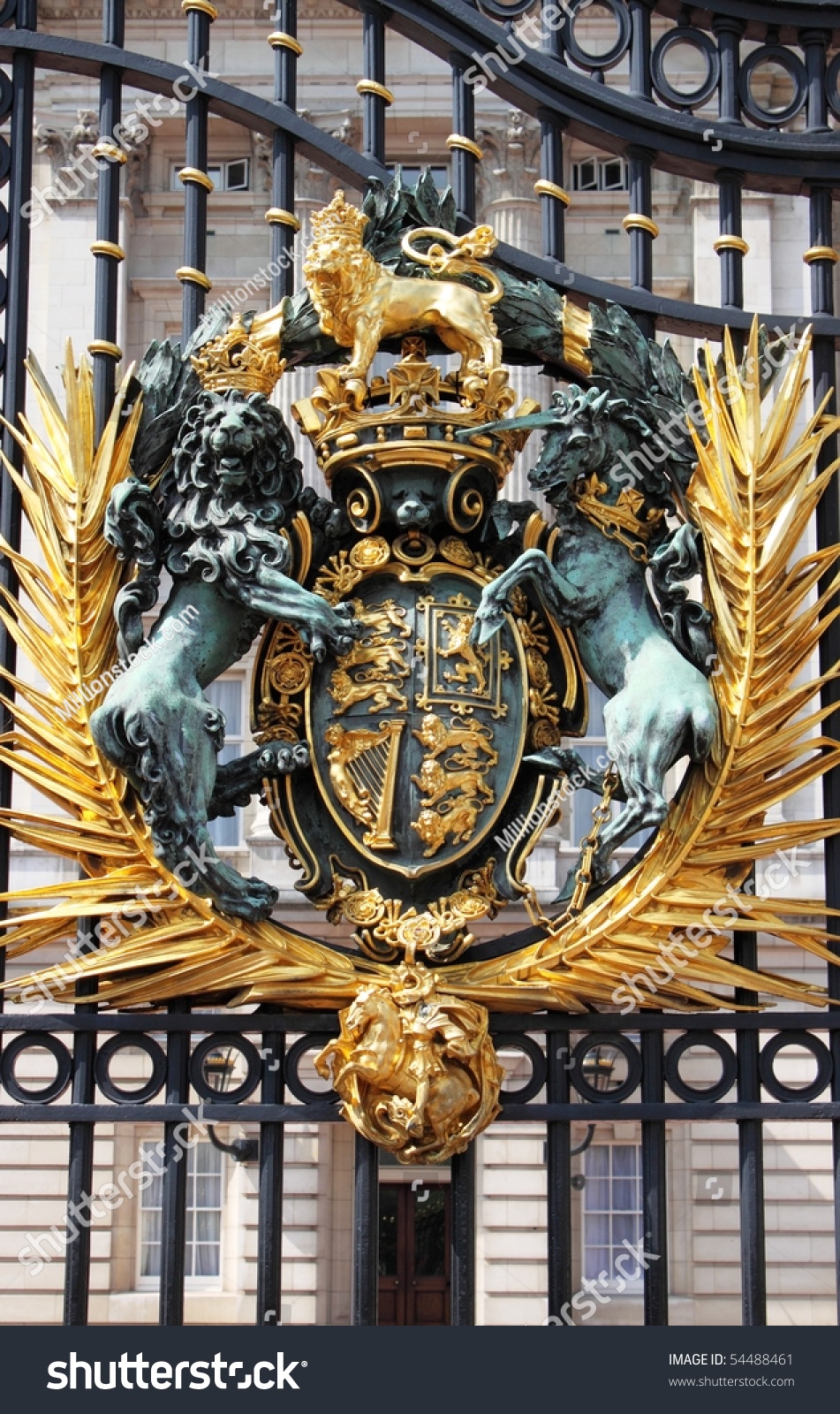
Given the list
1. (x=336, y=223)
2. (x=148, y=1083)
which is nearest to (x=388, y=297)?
(x=336, y=223)

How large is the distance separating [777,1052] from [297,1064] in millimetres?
1581

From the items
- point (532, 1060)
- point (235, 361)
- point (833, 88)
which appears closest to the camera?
point (532, 1060)

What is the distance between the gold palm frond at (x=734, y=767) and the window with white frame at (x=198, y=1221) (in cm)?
952

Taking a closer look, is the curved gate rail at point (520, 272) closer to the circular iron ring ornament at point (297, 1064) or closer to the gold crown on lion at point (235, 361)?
the circular iron ring ornament at point (297, 1064)

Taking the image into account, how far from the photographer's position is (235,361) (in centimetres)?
743

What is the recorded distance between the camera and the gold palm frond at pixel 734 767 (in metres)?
6.99

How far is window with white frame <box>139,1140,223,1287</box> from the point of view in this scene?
52.3 ft

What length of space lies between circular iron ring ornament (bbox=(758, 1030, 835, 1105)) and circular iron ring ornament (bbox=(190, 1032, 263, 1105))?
166 cm

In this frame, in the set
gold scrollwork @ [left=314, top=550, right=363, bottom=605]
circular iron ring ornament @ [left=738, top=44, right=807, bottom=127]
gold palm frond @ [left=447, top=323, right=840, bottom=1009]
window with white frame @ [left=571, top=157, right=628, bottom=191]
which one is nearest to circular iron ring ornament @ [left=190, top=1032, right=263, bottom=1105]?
gold palm frond @ [left=447, top=323, right=840, bottom=1009]

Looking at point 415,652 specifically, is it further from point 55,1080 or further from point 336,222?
point 55,1080

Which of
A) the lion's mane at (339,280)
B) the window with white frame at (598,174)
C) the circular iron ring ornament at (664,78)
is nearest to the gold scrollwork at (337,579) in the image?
the lion's mane at (339,280)

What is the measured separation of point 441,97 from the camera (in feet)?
50.3

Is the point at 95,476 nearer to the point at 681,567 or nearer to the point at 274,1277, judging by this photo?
the point at 681,567

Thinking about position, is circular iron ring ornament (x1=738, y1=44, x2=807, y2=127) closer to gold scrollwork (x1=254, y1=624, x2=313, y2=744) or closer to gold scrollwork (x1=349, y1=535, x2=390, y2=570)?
gold scrollwork (x1=349, y1=535, x2=390, y2=570)
